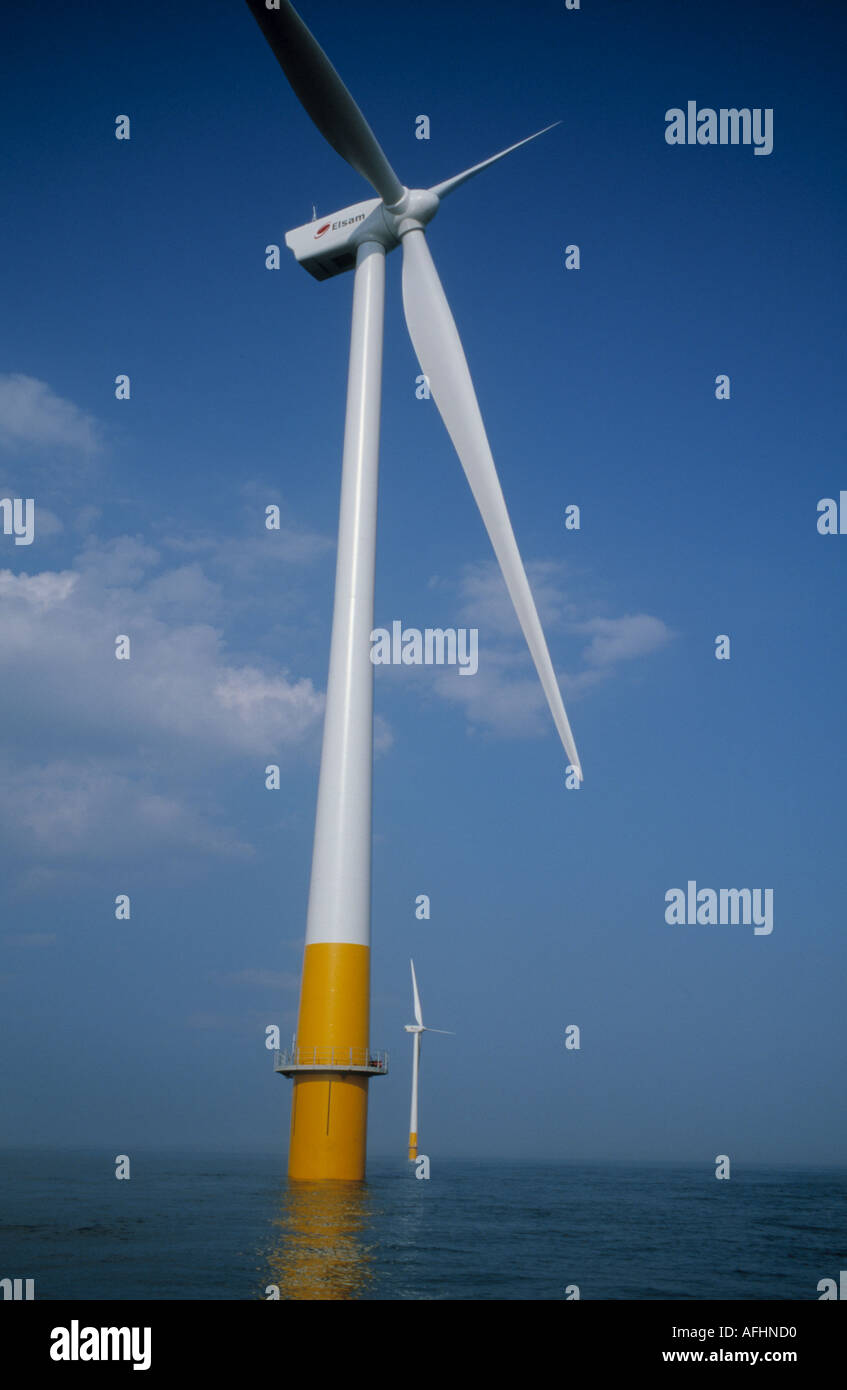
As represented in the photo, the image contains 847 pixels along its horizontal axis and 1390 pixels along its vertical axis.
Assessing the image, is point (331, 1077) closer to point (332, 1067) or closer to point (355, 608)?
point (332, 1067)

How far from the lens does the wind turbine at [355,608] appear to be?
124 ft

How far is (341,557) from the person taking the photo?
146 ft

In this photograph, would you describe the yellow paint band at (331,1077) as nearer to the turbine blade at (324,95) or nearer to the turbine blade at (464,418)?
the turbine blade at (464,418)

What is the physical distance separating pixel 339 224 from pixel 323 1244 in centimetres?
4483

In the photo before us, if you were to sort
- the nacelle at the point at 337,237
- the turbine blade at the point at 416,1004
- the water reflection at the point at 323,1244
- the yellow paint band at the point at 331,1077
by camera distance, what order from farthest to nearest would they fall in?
the turbine blade at the point at 416,1004 < the nacelle at the point at 337,237 < the yellow paint band at the point at 331,1077 < the water reflection at the point at 323,1244

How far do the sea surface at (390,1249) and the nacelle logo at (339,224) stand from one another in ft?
140

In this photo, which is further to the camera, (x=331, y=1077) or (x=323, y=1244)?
(x=331, y=1077)

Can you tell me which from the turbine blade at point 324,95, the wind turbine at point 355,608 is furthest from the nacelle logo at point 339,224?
the turbine blade at point 324,95

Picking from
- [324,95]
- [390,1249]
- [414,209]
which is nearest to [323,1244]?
[390,1249]

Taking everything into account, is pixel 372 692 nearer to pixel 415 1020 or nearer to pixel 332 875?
pixel 332 875

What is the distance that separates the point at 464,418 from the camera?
42156 mm

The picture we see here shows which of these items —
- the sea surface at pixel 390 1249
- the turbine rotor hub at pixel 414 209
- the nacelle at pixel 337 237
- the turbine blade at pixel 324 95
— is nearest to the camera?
the sea surface at pixel 390 1249
